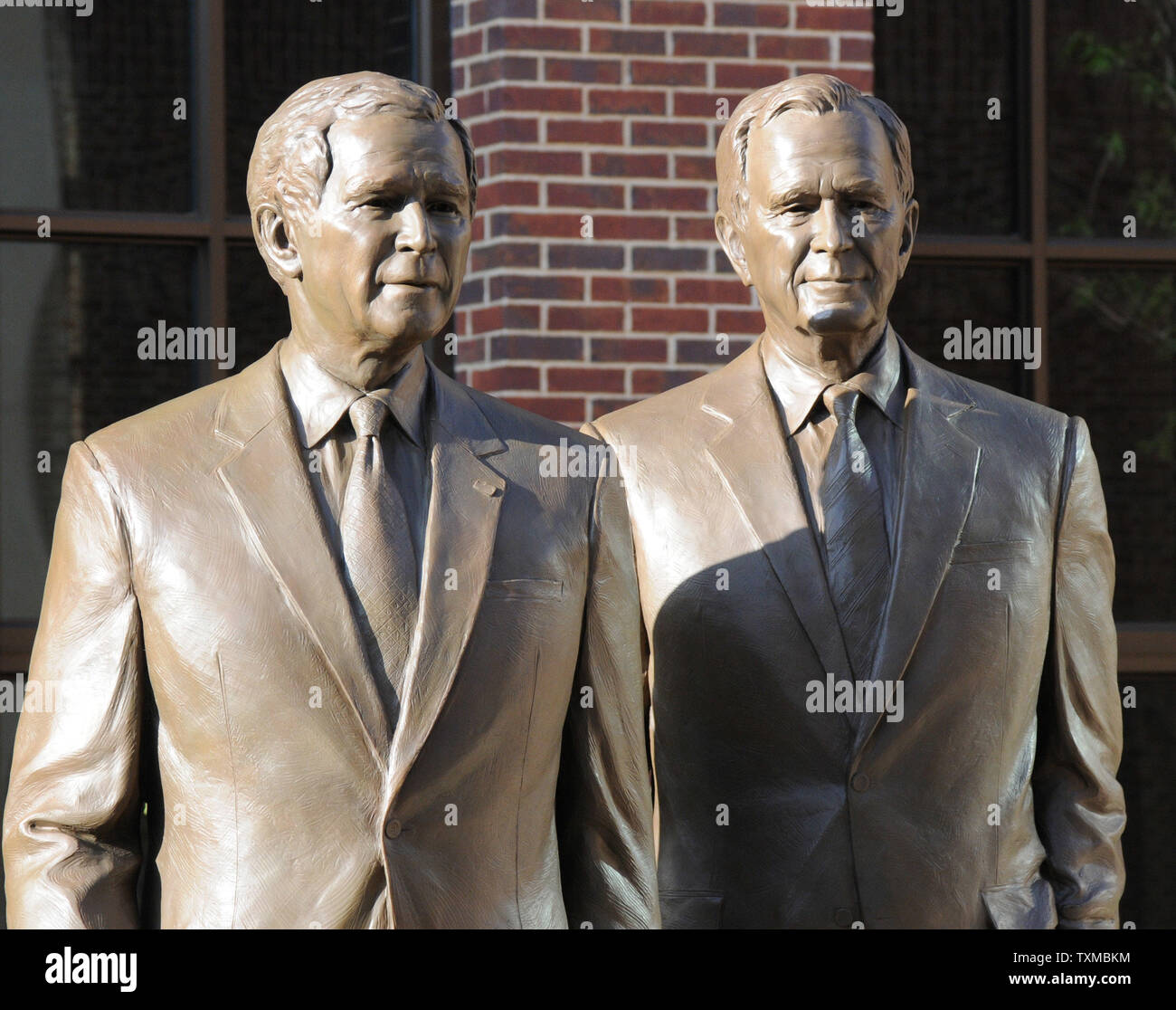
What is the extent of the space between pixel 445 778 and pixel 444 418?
65 centimetres

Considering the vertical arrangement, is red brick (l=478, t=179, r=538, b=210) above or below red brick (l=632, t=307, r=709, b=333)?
above

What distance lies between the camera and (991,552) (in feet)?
13.7

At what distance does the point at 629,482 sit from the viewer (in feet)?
14.0

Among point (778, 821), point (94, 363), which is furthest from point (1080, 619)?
point (94, 363)

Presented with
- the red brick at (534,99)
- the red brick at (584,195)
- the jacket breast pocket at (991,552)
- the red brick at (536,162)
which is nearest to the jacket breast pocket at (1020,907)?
the jacket breast pocket at (991,552)

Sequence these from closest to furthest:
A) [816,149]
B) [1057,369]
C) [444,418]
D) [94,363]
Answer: [444,418] → [816,149] → [94,363] → [1057,369]

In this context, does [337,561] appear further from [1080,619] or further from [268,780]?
[1080,619]

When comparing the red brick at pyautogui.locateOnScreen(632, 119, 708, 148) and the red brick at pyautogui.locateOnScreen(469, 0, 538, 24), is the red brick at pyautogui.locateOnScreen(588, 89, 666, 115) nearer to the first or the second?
the red brick at pyautogui.locateOnScreen(632, 119, 708, 148)

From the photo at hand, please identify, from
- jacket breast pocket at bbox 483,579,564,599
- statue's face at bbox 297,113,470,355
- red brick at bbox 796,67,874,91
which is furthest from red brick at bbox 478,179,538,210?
jacket breast pocket at bbox 483,579,564,599

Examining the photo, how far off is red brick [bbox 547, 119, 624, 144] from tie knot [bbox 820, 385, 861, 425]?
1.89 m

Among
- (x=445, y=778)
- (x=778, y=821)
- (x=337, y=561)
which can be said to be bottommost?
(x=778, y=821)

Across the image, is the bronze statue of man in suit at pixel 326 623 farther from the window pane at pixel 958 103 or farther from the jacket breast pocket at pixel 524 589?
the window pane at pixel 958 103

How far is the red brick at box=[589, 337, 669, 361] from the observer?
5.87m

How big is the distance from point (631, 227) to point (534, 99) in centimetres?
46
